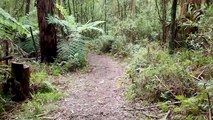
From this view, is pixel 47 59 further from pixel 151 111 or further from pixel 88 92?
pixel 151 111

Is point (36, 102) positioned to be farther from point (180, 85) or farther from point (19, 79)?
point (180, 85)

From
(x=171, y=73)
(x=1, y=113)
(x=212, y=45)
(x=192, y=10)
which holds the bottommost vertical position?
(x=1, y=113)

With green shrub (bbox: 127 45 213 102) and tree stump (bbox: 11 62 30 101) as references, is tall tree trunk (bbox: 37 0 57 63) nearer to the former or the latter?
tree stump (bbox: 11 62 30 101)

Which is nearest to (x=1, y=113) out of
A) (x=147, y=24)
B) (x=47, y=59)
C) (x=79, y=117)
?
(x=79, y=117)

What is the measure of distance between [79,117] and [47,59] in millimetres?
5125

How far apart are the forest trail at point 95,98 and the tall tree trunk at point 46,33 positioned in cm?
148

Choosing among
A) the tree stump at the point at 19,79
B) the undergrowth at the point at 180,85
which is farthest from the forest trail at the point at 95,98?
the tree stump at the point at 19,79

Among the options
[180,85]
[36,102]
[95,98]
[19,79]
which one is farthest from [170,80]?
[19,79]

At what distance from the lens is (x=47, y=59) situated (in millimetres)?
10141

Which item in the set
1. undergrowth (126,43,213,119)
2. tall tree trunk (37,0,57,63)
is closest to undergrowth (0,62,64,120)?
undergrowth (126,43,213,119)

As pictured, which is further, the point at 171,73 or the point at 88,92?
the point at 88,92

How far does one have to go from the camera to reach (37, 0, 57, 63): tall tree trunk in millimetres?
9812

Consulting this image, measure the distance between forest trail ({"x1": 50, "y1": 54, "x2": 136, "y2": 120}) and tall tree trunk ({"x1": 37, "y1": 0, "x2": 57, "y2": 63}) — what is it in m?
1.48

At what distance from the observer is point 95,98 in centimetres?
657
